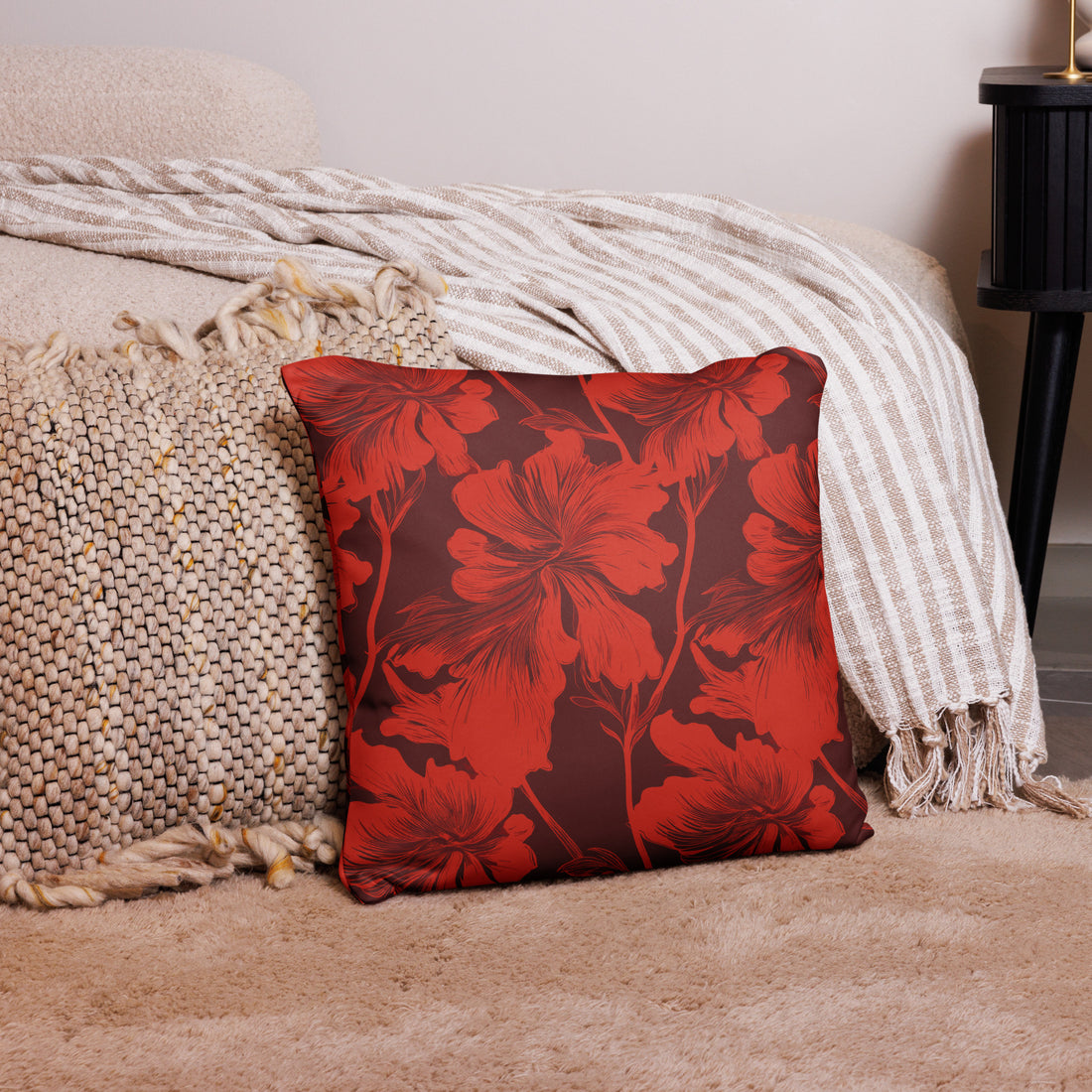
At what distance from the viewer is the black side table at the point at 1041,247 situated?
117cm

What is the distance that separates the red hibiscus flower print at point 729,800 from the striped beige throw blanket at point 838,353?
175 millimetres

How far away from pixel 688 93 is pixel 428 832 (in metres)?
1.57

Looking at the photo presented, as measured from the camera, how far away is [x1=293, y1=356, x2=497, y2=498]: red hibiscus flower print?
0.77 metres

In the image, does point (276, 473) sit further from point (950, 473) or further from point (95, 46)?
point (95, 46)

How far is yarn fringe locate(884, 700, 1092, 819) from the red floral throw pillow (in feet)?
0.50

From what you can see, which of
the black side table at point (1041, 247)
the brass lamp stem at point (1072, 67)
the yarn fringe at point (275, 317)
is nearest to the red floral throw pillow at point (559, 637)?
the yarn fringe at point (275, 317)

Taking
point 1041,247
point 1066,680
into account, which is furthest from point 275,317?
point 1066,680

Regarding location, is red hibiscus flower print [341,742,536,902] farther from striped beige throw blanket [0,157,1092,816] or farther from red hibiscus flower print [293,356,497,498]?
striped beige throw blanket [0,157,1092,816]

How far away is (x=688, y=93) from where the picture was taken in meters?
1.88

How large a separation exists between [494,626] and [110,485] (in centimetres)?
32

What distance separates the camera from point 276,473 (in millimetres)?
844

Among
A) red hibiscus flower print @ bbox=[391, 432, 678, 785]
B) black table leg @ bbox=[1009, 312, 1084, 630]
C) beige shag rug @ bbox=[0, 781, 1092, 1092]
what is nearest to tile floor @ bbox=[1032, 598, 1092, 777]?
black table leg @ bbox=[1009, 312, 1084, 630]

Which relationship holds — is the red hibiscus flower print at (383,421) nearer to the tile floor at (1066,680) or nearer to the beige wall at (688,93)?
the tile floor at (1066,680)

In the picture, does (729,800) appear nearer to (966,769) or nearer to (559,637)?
(559,637)
